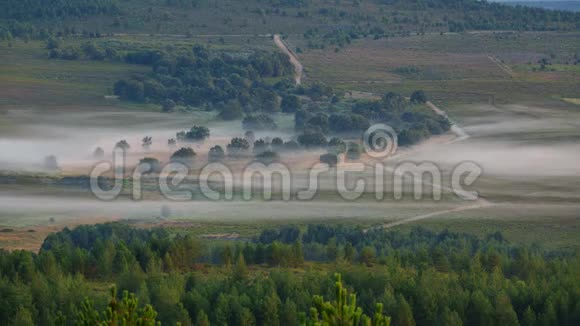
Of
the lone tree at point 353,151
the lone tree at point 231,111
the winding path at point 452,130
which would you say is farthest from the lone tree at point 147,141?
the winding path at point 452,130

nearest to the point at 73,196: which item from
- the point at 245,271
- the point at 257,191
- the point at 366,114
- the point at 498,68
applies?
the point at 257,191

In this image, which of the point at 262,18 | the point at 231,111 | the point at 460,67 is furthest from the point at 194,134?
the point at 262,18

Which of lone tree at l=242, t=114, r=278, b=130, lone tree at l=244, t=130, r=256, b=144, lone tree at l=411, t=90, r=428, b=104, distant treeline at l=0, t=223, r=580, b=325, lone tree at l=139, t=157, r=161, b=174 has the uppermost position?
lone tree at l=411, t=90, r=428, b=104

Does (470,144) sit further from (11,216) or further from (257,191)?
(11,216)

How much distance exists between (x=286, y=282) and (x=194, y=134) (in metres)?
32.3

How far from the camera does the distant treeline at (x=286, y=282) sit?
2745 cm

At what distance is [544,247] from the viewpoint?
40156 mm

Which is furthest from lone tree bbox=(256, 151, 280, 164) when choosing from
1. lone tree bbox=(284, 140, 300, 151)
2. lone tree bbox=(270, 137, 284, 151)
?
lone tree bbox=(284, 140, 300, 151)

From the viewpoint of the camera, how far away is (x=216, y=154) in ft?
184

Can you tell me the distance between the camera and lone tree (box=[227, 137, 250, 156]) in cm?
5725

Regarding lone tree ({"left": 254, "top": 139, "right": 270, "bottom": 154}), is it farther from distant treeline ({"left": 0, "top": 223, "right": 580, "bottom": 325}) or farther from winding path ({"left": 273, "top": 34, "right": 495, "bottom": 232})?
distant treeline ({"left": 0, "top": 223, "right": 580, "bottom": 325})

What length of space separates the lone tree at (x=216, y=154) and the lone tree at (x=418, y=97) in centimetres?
1697

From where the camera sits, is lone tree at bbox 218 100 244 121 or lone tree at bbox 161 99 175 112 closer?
lone tree at bbox 218 100 244 121

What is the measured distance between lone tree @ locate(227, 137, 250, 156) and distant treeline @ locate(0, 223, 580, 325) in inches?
751
